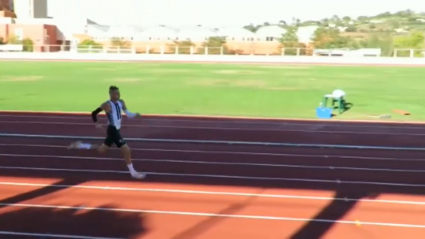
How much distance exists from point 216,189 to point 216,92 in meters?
16.4

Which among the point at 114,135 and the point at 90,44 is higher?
the point at 90,44

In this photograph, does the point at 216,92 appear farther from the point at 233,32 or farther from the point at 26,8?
the point at 26,8

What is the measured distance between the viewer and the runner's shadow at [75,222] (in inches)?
265

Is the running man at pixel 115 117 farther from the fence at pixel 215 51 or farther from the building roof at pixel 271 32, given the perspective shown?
the building roof at pixel 271 32

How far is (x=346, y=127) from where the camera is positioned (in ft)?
50.6

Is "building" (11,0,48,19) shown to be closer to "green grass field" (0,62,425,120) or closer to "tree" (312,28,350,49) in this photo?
"tree" (312,28,350,49)

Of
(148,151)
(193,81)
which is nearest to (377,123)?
(148,151)

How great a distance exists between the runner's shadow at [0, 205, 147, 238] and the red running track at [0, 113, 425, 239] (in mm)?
13

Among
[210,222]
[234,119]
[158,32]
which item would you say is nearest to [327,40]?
[158,32]

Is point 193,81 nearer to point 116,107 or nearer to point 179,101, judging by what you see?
point 179,101

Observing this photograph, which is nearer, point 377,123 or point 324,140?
point 324,140

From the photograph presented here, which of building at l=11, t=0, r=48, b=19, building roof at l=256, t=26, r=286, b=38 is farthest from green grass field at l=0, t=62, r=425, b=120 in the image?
building at l=11, t=0, r=48, b=19

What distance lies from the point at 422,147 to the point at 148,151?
625 cm

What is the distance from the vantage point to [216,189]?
8.77 meters
